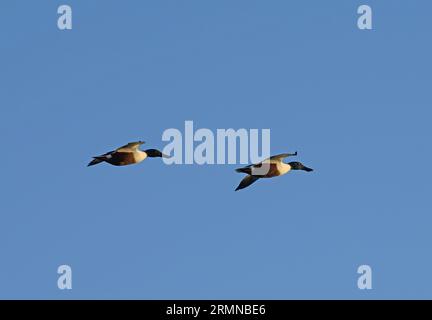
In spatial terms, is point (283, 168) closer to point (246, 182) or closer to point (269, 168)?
point (269, 168)

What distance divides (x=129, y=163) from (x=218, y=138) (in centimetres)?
239

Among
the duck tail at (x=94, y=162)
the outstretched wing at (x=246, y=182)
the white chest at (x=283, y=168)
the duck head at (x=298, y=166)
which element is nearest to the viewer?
the white chest at (x=283, y=168)

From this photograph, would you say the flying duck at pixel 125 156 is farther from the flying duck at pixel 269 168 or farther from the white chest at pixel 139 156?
the flying duck at pixel 269 168

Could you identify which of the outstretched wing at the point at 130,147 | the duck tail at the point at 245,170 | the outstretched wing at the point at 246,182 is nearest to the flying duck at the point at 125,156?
the outstretched wing at the point at 130,147

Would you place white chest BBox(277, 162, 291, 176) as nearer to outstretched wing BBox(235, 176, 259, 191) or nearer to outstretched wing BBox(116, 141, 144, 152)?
outstretched wing BBox(235, 176, 259, 191)

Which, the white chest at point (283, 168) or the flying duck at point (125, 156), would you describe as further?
the white chest at point (283, 168)

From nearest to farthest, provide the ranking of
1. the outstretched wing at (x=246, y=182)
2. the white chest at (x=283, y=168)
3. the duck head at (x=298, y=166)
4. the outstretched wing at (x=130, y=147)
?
the outstretched wing at (x=130, y=147) < the white chest at (x=283, y=168) < the outstretched wing at (x=246, y=182) < the duck head at (x=298, y=166)

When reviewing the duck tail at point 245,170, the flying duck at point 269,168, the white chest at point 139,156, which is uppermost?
the white chest at point 139,156

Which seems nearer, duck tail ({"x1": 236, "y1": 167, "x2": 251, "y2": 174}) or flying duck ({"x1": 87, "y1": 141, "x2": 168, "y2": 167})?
duck tail ({"x1": 236, "y1": 167, "x2": 251, "y2": 174})

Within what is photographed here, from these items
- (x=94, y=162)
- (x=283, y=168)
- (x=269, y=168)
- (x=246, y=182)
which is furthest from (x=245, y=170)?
(x=94, y=162)

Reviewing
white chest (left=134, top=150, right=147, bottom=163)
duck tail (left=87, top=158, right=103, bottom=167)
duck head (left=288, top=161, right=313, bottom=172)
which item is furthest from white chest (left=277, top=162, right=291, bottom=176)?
duck tail (left=87, top=158, right=103, bottom=167)

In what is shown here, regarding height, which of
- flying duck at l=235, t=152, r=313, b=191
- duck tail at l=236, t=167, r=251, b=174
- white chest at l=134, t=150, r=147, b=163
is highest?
white chest at l=134, t=150, r=147, b=163
